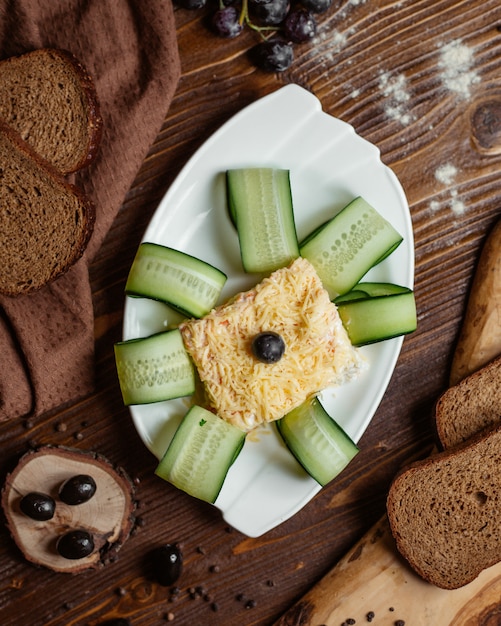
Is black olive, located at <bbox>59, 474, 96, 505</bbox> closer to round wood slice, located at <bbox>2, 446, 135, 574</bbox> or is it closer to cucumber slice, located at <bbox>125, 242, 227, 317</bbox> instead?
round wood slice, located at <bbox>2, 446, 135, 574</bbox>

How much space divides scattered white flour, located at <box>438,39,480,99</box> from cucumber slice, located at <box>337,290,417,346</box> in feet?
3.15

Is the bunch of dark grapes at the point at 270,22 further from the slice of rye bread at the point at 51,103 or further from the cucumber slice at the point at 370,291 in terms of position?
the cucumber slice at the point at 370,291

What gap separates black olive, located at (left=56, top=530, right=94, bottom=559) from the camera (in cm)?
271

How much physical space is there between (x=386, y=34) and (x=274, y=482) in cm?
196

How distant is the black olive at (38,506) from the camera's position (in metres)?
2.66

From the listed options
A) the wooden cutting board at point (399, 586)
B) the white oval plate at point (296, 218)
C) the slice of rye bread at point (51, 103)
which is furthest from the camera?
the wooden cutting board at point (399, 586)

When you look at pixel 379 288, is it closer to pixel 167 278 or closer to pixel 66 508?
pixel 167 278

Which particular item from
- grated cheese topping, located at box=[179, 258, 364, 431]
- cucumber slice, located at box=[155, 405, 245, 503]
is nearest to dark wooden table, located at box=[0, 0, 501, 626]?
cucumber slice, located at box=[155, 405, 245, 503]

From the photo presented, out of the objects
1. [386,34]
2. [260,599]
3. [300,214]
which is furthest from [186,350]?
[386,34]

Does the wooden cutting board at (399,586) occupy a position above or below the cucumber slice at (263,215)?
below

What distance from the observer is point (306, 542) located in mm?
3020

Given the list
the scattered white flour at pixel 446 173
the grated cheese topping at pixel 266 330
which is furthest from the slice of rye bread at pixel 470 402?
the scattered white flour at pixel 446 173

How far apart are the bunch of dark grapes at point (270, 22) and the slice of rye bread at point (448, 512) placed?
6.01ft

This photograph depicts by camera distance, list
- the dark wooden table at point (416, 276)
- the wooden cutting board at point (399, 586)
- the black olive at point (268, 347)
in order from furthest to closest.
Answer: the wooden cutting board at point (399, 586), the dark wooden table at point (416, 276), the black olive at point (268, 347)
